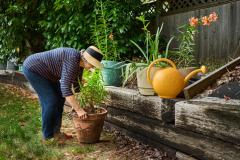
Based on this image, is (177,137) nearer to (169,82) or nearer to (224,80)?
(169,82)

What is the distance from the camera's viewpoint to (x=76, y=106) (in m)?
4.61

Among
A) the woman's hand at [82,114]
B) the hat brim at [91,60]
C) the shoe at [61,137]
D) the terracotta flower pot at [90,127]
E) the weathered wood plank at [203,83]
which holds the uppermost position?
the hat brim at [91,60]

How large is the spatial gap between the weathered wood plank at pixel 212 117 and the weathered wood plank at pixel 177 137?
3.2 inches

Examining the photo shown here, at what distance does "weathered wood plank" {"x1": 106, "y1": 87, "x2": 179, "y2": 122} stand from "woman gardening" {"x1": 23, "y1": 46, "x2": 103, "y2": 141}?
0.51 meters

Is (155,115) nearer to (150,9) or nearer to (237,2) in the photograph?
(237,2)

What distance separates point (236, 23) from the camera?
19.8ft

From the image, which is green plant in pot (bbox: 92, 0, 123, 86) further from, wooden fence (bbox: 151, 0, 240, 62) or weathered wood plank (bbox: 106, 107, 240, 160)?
wooden fence (bbox: 151, 0, 240, 62)

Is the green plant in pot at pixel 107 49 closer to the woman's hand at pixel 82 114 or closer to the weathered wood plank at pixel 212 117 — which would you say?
the woman's hand at pixel 82 114

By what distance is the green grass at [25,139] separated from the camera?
14.5 ft

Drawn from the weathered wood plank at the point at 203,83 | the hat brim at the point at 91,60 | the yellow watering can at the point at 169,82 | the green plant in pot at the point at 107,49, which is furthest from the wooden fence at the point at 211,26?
the hat brim at the point at 91,60

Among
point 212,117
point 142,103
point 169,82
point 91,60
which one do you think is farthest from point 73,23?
point 212,117

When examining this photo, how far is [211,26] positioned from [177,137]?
291cm

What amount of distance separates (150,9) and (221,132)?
422 centimetres

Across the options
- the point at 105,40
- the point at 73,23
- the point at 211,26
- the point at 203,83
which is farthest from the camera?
the point at 73,23
